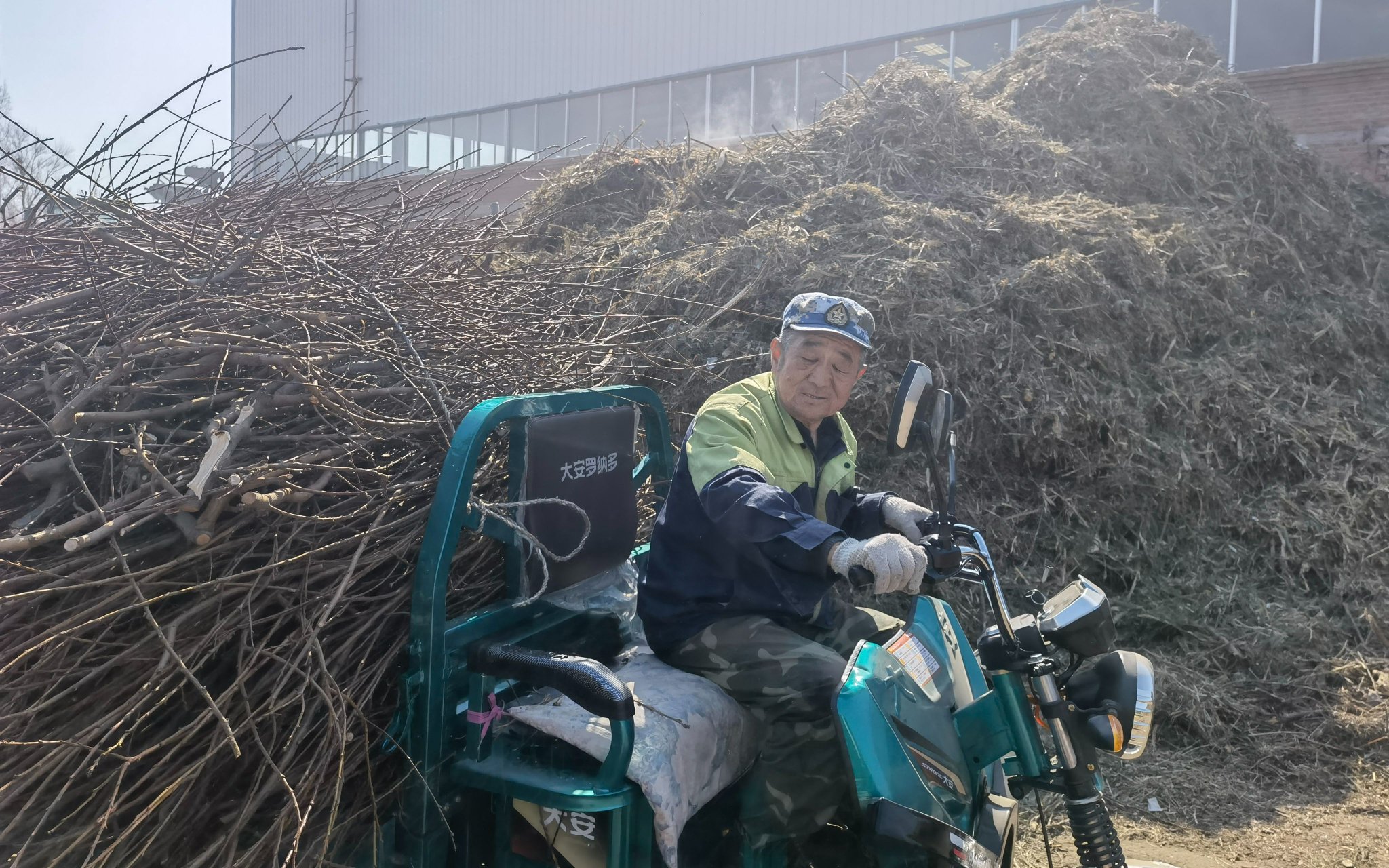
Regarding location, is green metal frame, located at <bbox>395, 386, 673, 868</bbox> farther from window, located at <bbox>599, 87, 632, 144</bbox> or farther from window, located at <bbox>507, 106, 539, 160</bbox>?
window, located at <bbox>507, 106, 539, 160</bbox>

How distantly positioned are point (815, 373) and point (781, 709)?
94 cm

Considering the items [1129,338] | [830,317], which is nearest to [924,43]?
[1129,338]

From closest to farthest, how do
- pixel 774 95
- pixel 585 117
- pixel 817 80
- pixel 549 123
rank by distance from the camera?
pixel 817 80, pixel 774 95, pixel 585 117, pixel 549 123

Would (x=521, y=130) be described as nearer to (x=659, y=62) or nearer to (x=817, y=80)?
(x=659, y=62)

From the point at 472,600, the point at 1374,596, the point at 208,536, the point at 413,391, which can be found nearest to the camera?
the point at 208,536

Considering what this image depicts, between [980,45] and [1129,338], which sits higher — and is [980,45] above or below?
above

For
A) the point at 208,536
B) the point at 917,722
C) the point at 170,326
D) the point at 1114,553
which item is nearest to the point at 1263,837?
the point at 1114,553

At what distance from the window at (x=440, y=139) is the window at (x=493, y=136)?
3.92 ft

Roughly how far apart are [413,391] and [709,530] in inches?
39.6

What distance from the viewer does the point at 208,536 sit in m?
2.03

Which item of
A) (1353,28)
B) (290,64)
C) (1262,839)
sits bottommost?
(1262,839)

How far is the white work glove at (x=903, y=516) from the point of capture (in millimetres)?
2678

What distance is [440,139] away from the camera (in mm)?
22062

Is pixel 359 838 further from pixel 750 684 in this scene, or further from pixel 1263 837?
pixel 1263 837
